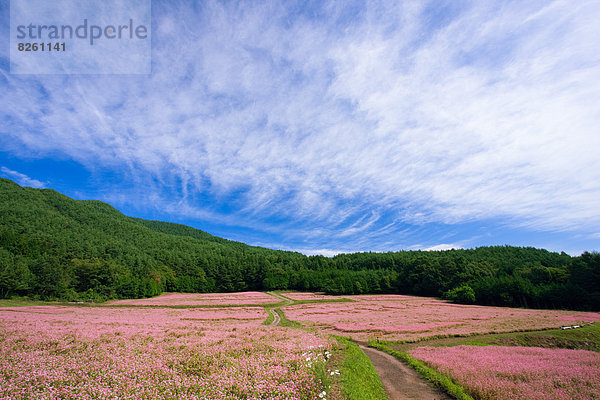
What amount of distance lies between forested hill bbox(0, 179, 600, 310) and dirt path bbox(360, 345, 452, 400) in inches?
2244

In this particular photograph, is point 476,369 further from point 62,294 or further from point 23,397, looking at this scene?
point 62,294

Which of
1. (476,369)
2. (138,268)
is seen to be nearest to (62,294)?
(138,268)

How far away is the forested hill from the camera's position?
175ft

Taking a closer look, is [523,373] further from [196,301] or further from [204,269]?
[204,269]

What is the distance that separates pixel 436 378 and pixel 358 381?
15.3ft

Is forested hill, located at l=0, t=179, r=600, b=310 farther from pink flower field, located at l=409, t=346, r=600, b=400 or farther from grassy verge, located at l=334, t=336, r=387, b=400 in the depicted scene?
grassy verge, located at l=334, t=336, r=387, b=400

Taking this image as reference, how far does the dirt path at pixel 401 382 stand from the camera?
10727 mm

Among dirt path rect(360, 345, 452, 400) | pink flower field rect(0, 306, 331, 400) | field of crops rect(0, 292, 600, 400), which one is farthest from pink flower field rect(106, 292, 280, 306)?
pink flower field rect(0, 306, 331, 400)

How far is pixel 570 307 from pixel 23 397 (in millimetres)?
77460

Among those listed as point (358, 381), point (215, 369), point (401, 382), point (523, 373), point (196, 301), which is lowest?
point (196, 301)

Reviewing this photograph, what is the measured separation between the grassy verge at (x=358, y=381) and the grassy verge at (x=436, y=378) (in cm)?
281

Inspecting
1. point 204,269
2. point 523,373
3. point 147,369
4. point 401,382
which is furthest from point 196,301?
point 523,373

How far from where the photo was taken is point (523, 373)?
38.5 feet

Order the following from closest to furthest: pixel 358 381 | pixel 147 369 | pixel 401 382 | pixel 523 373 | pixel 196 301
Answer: pixel 147 369
pixel 358 381
pixel 523 373
pixel 401 382
pixel 196 301
